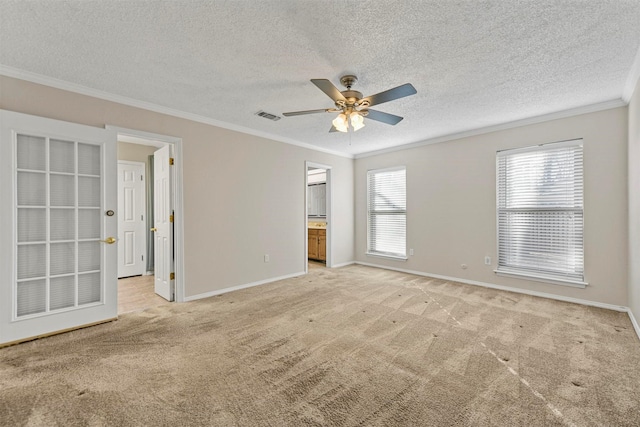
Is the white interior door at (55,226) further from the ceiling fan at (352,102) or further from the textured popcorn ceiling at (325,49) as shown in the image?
the ceiling fan at (352,102)

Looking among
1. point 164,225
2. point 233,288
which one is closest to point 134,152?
point 164,225

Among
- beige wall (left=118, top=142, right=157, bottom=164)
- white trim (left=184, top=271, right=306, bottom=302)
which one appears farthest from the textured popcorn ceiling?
white trim (left=184, top=271, right=306, bottom=302)

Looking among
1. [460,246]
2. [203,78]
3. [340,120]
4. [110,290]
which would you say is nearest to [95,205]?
[110,290]

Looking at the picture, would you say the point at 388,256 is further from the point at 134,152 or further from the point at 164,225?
the point at 134,152

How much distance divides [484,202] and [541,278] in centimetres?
129

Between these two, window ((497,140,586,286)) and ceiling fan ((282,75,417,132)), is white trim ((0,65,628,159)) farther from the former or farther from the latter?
ceiling fan ((282,75,417,132))

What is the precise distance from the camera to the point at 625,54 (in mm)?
2350

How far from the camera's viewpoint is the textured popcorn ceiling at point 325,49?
1.83m

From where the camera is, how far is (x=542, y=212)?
3.88 m

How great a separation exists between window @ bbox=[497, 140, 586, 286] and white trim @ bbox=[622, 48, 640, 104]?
0.63m

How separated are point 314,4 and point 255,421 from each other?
256 cm

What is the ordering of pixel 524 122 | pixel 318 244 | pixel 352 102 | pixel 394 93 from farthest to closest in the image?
pixel 318 244 < pixel 524 122 < pixel 352 102 < pixel 394 93

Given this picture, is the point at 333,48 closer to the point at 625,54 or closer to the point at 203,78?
the point at 203,78

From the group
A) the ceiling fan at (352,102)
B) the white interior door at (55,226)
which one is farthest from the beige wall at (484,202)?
the white interior door at (55,226)
